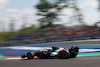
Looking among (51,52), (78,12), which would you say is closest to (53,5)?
(78,12)

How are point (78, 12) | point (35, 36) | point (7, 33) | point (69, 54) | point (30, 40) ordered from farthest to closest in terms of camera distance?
point (7, 33) < point (78, 12) < point (35, 36) < point (30, 40) < point (69, 54)

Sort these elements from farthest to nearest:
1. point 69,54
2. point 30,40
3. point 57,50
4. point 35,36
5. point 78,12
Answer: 1. point 78,12
2. point 35,36
3. point 30,40
4. point 57,50
5. point 69,54

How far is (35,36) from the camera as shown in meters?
22.8

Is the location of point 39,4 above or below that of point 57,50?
above

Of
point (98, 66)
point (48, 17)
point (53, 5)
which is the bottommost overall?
point (98, 66)

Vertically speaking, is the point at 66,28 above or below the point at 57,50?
above

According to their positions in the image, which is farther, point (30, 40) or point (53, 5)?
point (53, 5)

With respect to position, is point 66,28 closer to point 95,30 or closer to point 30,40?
point 95,30

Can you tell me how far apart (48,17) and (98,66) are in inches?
1460

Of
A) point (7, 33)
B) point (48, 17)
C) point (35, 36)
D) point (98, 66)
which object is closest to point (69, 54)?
point (98, 66)

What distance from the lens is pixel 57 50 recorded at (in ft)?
27.0

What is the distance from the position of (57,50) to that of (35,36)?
1480 centimetres

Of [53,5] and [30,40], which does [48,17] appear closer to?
[53,5]

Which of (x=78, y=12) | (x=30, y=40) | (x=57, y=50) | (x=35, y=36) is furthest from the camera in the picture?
(x=78, y=12)
